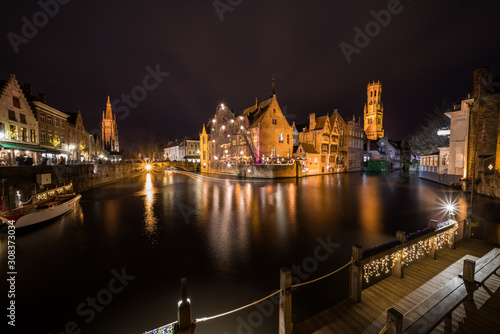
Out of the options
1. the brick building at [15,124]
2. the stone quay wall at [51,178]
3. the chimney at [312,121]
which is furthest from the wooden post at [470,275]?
the chimney at [312,121]

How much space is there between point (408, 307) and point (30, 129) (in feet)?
148

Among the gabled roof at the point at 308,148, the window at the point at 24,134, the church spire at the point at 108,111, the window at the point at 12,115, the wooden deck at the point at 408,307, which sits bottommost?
the wooden deck at the point at 408,307

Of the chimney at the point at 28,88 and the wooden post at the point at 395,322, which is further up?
the chimney at the point at 28,88

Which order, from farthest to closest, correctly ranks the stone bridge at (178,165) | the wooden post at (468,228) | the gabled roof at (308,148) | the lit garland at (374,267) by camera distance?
the stone bridge at (178,165) → the gabled roof at (308,148) → the wooden post at (468,228) → the lit garland at (374,267)

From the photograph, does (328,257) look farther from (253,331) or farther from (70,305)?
(70,305)

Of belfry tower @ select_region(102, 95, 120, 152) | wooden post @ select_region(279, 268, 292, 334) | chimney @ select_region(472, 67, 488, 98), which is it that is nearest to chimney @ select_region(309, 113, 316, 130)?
chimney @ select_region(472, 67, 488, 98)

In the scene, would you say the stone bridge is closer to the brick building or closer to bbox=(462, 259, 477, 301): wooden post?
the brick building

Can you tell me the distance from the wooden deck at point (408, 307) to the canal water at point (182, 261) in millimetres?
1035

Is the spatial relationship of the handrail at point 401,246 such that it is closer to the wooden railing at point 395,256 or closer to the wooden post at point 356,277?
the wooden railing at point 395,256

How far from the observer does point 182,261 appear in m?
8.95

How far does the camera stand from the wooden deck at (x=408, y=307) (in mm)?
4492

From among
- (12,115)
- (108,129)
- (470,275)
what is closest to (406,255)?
(470,275)

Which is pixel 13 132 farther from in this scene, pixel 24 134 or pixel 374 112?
pixel 374 112

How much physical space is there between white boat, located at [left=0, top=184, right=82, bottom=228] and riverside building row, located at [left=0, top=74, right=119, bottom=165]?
779 cm
